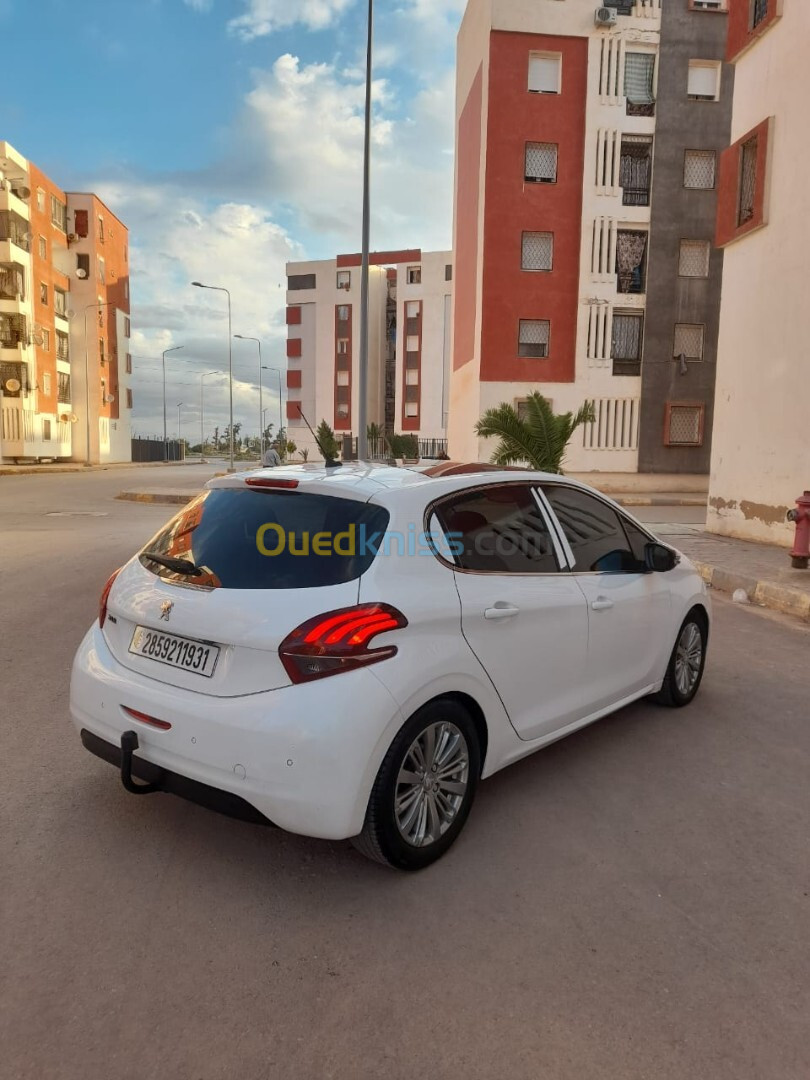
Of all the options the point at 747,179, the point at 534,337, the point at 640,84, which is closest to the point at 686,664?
the point at 747,179

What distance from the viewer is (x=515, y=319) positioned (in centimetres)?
2705

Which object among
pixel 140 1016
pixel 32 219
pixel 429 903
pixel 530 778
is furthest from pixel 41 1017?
pixel 32 219

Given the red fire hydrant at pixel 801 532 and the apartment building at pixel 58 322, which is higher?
the apartment building at pixel 58 322

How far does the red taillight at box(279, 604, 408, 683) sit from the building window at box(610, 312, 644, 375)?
1059 inches

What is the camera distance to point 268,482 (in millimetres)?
3238

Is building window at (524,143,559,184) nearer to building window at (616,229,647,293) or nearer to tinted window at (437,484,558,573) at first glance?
building window at (616,229,647,293)

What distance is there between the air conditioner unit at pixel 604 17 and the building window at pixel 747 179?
16.1 meters

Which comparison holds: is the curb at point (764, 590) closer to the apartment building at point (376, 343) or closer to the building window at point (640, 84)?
the building window at point (640, 84)

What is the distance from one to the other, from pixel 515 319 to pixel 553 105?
7455 mm

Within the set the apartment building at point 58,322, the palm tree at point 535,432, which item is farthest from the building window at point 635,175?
the apartment building at point 58,322

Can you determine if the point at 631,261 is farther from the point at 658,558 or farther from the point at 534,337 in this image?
the point at 658,558

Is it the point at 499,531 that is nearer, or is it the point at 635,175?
the point at 499,531

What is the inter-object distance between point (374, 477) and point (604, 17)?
1144 inches

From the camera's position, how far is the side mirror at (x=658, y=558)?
4254 millimetres
